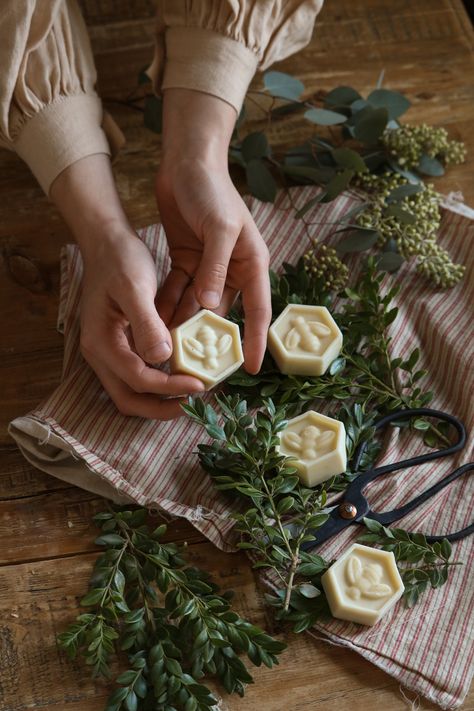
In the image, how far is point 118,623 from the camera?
1.34 meters

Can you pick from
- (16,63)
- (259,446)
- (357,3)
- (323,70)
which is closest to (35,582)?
(259,446)

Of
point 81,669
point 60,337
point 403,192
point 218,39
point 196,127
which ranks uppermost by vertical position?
point 218,39

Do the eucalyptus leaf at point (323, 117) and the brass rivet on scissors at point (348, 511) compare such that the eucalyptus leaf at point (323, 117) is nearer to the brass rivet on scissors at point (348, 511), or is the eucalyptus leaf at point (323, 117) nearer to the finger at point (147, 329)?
the finger at point (147, 329)

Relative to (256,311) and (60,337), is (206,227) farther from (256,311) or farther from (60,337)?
(60,337)

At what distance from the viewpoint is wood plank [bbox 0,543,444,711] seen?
1301 millimetres

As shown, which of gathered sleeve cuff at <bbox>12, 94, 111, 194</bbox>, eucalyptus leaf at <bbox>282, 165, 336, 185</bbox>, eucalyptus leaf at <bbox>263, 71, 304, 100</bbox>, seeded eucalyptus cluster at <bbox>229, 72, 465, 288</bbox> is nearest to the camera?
gathered sleeve cuff at <bbox>12, 94, 111, 194</bbox>

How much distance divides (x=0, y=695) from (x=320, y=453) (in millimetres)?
572

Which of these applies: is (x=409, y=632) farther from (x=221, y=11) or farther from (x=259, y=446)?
(x=221, y=11)

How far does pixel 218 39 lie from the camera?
1.62m

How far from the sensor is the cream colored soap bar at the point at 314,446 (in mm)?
1394

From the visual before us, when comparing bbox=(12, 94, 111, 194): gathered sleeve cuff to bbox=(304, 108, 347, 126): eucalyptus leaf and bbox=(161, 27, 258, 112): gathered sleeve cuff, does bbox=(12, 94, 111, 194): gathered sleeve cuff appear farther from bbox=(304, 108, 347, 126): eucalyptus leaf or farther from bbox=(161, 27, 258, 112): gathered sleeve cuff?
bbox=(304, 108, 347, 126): eucalyptus leaf

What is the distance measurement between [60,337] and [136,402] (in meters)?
0.27

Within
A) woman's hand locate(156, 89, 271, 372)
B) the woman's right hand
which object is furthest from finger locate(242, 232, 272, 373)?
the woman's right hand

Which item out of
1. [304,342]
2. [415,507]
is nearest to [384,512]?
[415,507]
